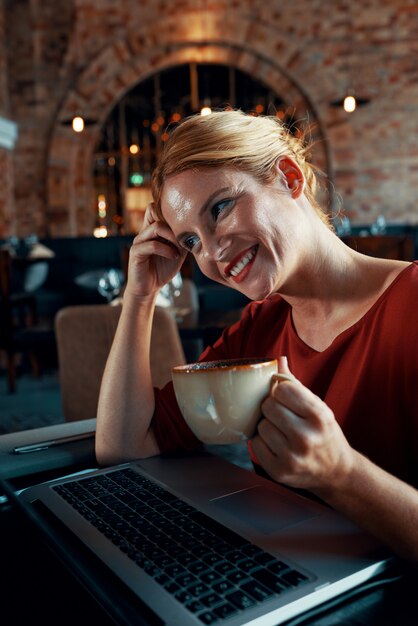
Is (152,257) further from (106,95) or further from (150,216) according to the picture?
(106,95)

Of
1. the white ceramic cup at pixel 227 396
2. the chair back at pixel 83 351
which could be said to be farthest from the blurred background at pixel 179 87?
the white ceramic cup at pixel 227 396

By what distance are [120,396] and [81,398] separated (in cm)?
79

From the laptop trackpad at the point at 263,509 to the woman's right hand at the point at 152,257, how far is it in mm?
478

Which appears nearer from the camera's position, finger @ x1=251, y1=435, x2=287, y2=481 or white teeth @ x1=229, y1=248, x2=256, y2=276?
finger @ x1=251, y1=435, x2=287, y2=481

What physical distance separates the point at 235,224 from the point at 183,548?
46 cm

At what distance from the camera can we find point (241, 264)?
3.07 feet

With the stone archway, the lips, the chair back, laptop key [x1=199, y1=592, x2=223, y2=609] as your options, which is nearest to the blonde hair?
the lips

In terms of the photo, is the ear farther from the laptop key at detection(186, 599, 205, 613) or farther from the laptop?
the laptop key at detection(186, 599, 205, 613)

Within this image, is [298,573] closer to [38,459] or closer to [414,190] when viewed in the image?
[38,459]

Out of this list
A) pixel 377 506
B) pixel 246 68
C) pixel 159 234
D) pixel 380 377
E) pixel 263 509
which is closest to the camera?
pixel 377 506

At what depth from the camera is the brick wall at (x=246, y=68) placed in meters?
8.59

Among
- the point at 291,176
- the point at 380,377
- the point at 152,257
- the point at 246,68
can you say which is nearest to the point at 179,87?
the point at 246,68

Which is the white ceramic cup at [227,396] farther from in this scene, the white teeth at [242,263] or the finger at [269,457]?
the white teeth at [242,263]

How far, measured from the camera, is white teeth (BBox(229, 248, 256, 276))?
3.06 feet
